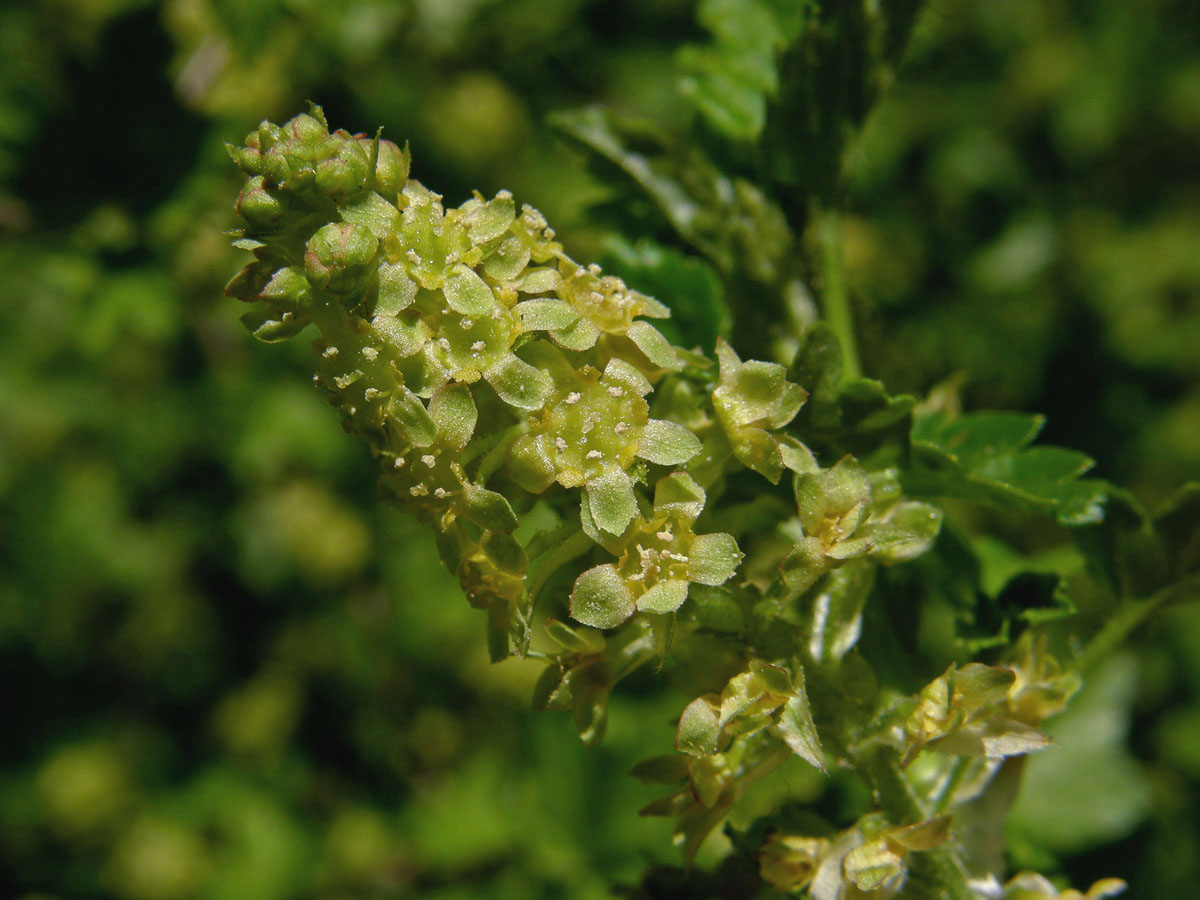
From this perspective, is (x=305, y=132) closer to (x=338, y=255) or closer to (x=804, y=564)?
(x=338, y=255)

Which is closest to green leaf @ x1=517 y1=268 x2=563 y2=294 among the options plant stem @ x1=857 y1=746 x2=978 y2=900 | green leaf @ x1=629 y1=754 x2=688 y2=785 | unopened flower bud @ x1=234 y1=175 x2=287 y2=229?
unopened flower bud @ x1=234 y1=175 x2=287 y2=229

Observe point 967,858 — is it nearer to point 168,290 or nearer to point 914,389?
point 914,389

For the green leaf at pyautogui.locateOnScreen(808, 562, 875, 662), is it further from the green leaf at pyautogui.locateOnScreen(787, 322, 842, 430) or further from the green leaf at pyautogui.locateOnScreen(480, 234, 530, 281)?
the green leaf at pyautogui.locateOnScreen(480, 234, 530, 281)

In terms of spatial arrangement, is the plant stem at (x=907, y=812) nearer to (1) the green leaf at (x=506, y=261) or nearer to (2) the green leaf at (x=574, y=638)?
(2) the green leaf at (x=574, y=638)

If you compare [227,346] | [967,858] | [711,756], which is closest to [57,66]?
[227,346]

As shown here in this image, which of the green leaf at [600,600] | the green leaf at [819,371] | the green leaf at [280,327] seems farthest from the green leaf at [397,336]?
the green leaf at [819,371]
